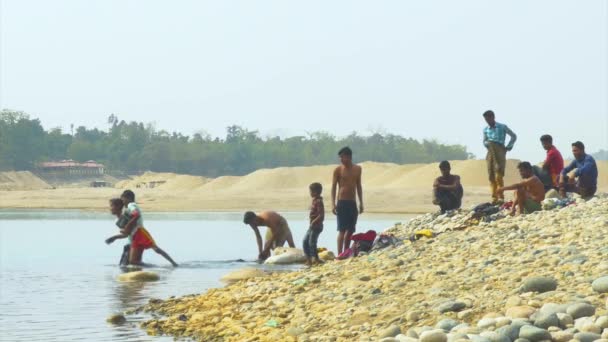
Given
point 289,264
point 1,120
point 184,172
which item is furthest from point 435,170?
point 289,264

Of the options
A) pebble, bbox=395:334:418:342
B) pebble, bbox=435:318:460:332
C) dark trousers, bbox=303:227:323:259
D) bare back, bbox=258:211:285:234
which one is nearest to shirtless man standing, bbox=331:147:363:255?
dark trousers, bbox=303:227:323:259

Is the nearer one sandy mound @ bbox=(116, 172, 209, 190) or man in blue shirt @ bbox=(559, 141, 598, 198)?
man in blue shirt @ bbox=(559, 141, 598, 198)

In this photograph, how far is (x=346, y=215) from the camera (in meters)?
14.5

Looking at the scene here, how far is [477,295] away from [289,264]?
Result: 8.56 meters

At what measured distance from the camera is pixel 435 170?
7706 cm

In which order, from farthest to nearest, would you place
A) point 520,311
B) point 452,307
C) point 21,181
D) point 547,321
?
1. point 21,181
2. point 452,307
3. point 520,311
4. point 547,321

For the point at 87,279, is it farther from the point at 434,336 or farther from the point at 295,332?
the point at 434,336

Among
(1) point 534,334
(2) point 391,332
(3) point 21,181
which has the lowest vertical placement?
(2) point 391,332

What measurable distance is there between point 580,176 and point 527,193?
1.24 metres

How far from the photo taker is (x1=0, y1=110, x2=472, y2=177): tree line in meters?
111

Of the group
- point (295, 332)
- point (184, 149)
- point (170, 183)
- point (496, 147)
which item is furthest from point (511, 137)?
point (184, 149)

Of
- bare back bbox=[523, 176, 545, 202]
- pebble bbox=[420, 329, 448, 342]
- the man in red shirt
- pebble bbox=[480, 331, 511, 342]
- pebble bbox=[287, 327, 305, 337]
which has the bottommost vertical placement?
pebble bbox=[287, 327, 305, 337]

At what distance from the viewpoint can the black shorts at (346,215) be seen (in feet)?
47.7

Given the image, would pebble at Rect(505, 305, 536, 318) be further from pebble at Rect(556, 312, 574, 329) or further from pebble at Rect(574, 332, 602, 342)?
pebble at Rect(574, 332, 602, 342)
